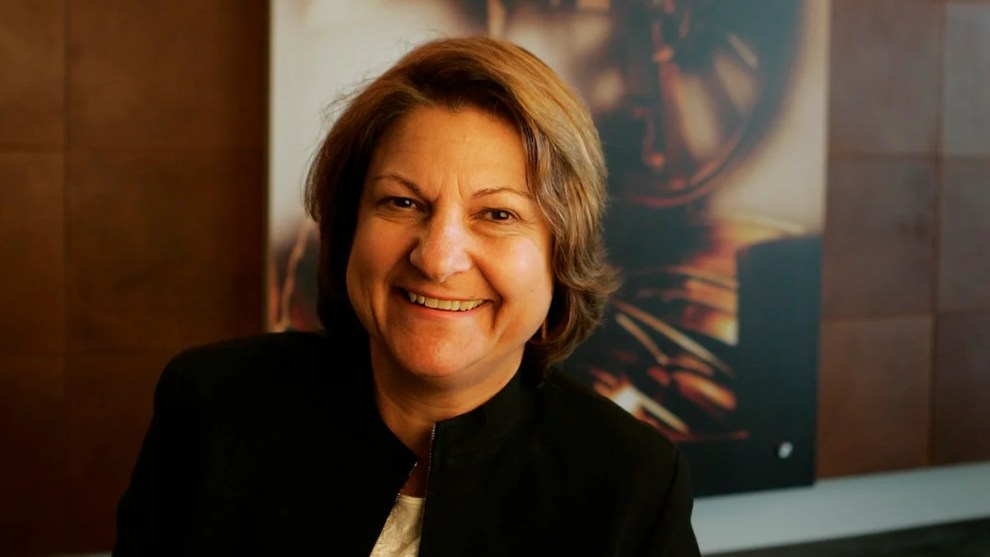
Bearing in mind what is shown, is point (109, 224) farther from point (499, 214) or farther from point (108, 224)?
point (499, 214)

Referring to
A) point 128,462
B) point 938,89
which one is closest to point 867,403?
point 938,89

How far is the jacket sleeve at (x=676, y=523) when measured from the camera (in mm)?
1330

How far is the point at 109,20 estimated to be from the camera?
106 inches

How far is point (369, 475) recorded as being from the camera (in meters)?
1.39

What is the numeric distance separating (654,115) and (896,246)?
43.8 inches

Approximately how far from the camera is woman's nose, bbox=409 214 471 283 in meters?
1.26

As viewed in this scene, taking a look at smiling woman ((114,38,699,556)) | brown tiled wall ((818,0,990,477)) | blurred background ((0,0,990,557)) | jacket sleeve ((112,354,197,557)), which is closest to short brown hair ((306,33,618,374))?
smiling woman ((114,38,699,556))

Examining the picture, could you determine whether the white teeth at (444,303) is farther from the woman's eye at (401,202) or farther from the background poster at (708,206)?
the background poster at (708,206)

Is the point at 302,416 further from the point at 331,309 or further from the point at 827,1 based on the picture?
the point at 827,1

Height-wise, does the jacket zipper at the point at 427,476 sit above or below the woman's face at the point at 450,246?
below

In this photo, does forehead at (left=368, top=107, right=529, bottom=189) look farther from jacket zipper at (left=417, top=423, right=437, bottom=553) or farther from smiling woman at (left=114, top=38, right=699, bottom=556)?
jacket zipper at (left=417, top=423, right=437, bottom=553)

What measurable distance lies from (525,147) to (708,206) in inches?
79.2

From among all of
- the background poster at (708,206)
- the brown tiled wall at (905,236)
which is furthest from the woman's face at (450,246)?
the brown tiled wall at (905,236)

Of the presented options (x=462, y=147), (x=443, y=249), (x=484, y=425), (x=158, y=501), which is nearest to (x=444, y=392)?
(x=484, y=425)
